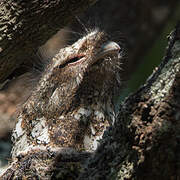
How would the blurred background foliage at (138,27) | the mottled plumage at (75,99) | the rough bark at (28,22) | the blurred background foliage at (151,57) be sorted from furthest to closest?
the blurred background foliage at (151,57) → the blurred background foliage at (138,27) → the mottled plumage at (75,99) → the rough bark at (28,22)

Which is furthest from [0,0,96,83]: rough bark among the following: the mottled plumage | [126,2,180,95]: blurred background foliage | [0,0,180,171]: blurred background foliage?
[126,2,180,95]: blurred background foliage

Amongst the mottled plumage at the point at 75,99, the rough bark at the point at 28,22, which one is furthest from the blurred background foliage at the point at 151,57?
the rough bark at the point at 28,22

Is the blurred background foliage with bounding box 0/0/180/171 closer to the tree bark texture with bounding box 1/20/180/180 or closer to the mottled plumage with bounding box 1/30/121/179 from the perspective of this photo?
the mottled plumage with bounding box 1/30/121/179

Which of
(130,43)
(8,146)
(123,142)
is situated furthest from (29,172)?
(130,43)

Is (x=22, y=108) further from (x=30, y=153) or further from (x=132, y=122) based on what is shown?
(x=132, y=122)

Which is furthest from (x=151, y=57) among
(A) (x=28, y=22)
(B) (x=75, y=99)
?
(A) (x=28, y=22)

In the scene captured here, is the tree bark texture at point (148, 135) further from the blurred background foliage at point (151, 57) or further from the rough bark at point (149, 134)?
the blurred background foliage at point (151, 57)

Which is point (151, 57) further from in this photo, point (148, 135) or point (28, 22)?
point (148, 135)
